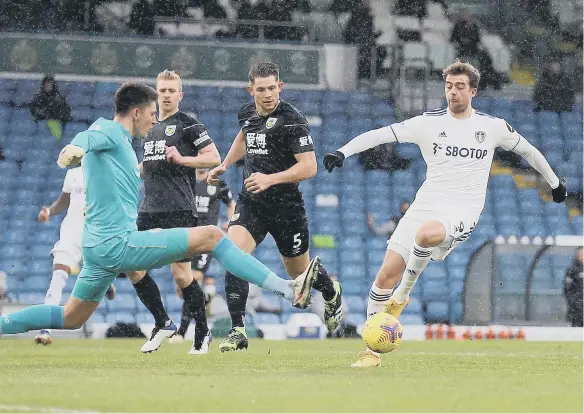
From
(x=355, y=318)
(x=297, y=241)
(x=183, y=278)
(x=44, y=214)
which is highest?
(x=44, y=214)

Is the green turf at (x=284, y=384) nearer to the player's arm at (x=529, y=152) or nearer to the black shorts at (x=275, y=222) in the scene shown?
the black shorts at (x=275, y=222)

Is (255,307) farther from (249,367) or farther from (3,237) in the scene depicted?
(249,367)

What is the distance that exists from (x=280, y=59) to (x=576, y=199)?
669cm

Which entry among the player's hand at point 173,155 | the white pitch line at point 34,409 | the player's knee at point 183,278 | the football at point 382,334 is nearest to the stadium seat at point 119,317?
the player's knee at point 183,278

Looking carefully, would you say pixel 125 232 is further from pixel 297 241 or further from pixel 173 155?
pixel 297 241

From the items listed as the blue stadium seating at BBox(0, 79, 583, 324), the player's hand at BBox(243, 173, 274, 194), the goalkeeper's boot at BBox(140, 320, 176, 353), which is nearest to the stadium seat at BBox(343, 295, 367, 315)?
the blue stadium seating at BBox(0, 79, 583, 324)

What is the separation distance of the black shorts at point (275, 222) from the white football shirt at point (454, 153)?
1.02m

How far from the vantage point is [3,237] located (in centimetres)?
2280

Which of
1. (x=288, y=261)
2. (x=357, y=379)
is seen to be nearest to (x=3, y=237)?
(x=288, y=261)

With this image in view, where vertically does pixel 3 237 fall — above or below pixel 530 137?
below

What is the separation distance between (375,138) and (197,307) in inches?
103

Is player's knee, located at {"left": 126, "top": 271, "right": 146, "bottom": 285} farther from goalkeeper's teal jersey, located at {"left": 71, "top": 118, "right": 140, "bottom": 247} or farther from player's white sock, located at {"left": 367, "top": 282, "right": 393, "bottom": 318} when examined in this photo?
goalkeeper's teal jersey, located at {"left": 71, "top": 118, "right": 140, "bottom": 247}

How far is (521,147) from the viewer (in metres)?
10.8

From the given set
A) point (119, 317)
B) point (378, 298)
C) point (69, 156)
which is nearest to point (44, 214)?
point (378, 298)
